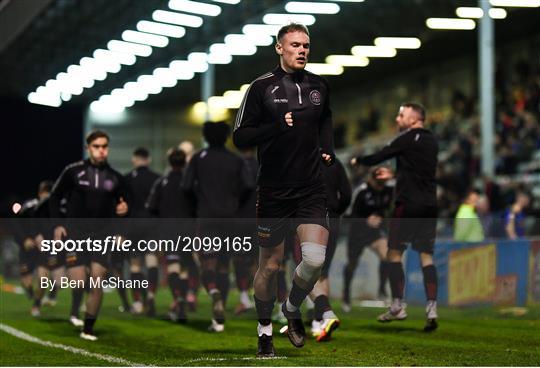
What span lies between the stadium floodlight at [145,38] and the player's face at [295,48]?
25216 millimetres

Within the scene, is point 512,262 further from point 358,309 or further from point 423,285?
point 423,285

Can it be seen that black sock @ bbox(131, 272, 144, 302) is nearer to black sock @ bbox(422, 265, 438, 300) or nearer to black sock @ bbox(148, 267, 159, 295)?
black sock @ bbox(148, 267, 159, 295)

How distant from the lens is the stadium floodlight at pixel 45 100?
37.5 meters

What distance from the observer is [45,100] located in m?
37.8

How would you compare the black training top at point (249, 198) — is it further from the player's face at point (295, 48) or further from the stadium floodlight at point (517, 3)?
the stadium floodlight at point (517, 3)

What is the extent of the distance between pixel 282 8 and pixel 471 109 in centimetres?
836

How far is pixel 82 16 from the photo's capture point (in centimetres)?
3234

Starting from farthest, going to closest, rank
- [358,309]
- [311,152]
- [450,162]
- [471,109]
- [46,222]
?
1. [471,109]
2. [450,162]
3. [358,309]
4. [46,222]
5. [311,152]

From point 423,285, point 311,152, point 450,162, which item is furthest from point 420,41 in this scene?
point 311,152

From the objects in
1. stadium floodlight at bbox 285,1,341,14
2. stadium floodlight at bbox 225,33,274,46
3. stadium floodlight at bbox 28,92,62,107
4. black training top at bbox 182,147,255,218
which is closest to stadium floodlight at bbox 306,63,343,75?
stadium floodlight at bbox 225,33,274,46

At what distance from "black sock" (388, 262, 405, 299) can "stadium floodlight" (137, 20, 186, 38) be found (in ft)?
66.8

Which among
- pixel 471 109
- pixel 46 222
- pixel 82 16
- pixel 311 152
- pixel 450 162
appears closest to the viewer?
pixel 311 152

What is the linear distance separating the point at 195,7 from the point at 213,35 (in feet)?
11.9

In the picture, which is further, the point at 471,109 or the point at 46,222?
the point at 471,109
